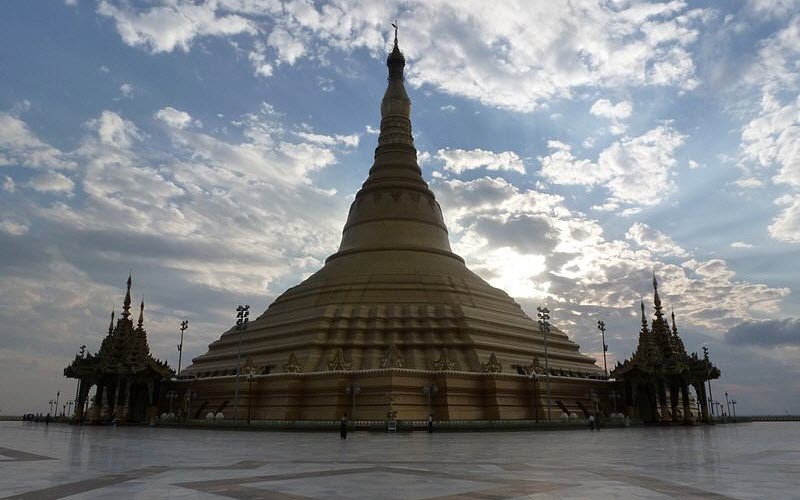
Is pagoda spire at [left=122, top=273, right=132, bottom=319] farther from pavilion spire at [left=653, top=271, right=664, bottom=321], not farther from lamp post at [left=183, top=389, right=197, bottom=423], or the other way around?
pavilion spire at [left=653, top=271, right=664, bottom=321]

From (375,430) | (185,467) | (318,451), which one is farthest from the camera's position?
(375,430)

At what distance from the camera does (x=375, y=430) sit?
40.4 m

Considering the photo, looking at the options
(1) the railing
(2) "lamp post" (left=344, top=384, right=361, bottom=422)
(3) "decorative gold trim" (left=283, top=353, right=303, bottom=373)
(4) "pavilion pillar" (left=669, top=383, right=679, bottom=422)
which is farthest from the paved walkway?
(4) "pavilion pillar" (left=669, top=383, right=679, bottom=422)

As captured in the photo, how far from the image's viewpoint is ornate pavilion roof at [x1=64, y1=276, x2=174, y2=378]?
5578 centimetres

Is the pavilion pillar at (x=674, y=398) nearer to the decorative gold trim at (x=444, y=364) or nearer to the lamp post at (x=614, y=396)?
the lamp post at (x=614, y=396)

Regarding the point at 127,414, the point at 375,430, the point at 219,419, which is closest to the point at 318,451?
the point at 375,430

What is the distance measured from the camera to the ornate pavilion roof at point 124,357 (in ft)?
183

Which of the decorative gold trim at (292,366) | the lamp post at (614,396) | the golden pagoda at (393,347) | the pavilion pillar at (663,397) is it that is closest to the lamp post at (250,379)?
the golden pagoda at (393,347)

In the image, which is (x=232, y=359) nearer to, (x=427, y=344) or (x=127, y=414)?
(x=127, y=414)

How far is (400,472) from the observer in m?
16.6

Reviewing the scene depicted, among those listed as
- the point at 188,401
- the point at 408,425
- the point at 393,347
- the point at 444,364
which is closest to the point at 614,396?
the point at 444,364

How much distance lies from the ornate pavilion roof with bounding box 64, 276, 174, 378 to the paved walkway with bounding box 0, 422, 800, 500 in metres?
30.4

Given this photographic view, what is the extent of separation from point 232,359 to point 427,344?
1944 cm

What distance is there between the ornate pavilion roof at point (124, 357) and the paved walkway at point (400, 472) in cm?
3036
